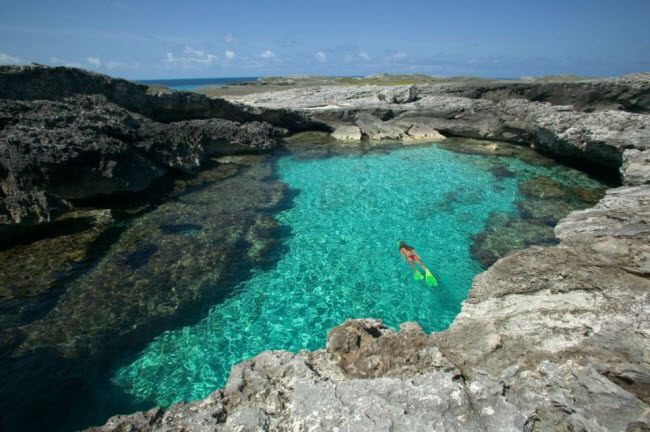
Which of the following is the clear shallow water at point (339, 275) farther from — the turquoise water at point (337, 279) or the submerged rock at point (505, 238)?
the submerged rock at point (505, 238)

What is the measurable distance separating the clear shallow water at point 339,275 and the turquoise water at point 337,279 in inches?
1.0

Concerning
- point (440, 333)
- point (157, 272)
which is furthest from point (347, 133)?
point (440, 333)

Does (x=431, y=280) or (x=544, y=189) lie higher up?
(x=544, y=189)

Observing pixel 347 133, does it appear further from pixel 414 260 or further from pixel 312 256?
pixel 414 260

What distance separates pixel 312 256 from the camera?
9.34m

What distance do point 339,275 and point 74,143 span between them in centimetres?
940

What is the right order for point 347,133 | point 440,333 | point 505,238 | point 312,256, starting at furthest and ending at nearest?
point 347,133, point 505,238, point 312,256, point 440,333

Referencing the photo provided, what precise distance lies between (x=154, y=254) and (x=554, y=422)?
8.83m

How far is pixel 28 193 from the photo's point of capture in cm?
861

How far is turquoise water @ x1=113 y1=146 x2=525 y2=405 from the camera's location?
6.12 meters

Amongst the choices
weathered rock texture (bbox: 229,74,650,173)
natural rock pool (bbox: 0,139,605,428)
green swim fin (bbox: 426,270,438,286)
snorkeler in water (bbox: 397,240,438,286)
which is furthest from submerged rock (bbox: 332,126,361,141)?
green swim fin (bbox: 426,270,438,286)

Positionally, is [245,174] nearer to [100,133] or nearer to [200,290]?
[100,133]

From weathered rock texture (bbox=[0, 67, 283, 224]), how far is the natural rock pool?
1877mm

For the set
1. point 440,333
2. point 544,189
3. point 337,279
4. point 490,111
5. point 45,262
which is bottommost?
point 337,279
